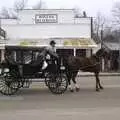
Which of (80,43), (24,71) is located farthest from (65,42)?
(24,71)

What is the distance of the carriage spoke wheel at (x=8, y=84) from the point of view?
1866cm

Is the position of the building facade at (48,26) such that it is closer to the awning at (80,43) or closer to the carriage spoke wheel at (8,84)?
the awning at (80,43)

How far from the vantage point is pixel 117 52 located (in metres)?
47.9

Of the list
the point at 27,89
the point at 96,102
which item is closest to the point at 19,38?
the point at 27,89

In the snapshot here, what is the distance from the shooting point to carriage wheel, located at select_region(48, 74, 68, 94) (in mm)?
18844

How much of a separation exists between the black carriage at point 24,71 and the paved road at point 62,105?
17.6 inches

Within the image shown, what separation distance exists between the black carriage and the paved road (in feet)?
1.46

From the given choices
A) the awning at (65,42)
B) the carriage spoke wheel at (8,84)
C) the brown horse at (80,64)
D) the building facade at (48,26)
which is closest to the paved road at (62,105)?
the carriage spoke wheel at (8,84)

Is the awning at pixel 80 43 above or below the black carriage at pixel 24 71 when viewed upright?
below

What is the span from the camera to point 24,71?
745 inches

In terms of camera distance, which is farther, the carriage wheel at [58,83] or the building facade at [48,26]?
the building facade at [48,26]

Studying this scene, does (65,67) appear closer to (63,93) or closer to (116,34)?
(63,93)

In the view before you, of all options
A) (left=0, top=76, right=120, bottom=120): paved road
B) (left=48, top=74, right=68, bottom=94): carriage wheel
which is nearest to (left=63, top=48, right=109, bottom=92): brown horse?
(left=0, top=76, right=120, bottom=120): paved road

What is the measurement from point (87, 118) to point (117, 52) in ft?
118
